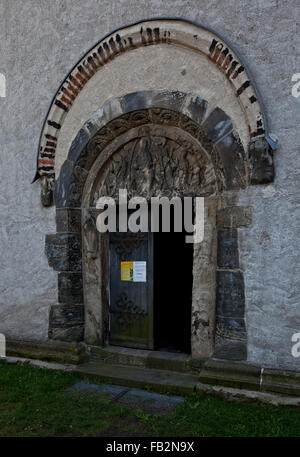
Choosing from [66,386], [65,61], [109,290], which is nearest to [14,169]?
[65,61]

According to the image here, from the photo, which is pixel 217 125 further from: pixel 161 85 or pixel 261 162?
pixel 161 85

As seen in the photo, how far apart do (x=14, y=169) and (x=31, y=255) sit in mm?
1113

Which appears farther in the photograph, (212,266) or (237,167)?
(212,266)

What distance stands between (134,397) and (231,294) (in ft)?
4.19

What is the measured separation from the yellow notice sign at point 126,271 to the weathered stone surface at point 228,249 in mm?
1160

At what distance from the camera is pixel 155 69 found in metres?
3.79

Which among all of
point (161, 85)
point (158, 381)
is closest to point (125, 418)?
point (158, 381)

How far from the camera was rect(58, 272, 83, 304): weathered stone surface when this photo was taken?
4188mm

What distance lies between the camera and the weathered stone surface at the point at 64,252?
13.8ft

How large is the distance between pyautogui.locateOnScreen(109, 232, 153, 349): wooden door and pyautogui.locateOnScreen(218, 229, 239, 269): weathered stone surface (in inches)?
36.2

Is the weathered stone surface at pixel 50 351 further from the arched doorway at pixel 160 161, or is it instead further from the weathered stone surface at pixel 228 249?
the weathered stone surface at pixel 228 249

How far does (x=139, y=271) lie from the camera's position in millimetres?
4148

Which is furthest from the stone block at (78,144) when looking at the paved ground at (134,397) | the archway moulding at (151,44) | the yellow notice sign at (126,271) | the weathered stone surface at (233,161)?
the paved ground at (134,397)

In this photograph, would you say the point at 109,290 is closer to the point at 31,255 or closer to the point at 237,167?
the point at 31,255
